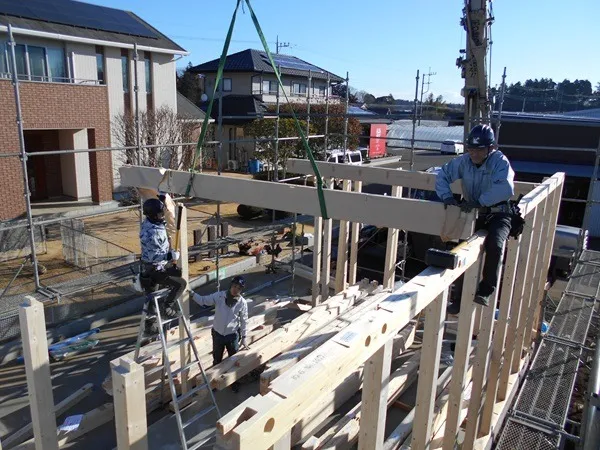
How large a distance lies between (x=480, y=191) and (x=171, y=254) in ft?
9.21

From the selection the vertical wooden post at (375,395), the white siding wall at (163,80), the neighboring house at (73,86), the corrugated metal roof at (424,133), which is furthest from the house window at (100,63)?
A: the corrugated metal roof at (424,133)

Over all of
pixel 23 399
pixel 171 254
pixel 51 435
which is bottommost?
pixel 23 399

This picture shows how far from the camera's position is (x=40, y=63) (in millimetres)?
15062

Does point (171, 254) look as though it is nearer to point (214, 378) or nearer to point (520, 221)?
point (214, 378)

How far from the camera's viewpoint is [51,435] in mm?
2969

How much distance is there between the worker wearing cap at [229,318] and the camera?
19.0 feet

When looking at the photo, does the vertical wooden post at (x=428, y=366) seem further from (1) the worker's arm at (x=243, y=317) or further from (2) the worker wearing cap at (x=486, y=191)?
(1) the worker's arm at (x=243, y=317)

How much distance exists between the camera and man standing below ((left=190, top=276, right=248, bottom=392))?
19.0 ft

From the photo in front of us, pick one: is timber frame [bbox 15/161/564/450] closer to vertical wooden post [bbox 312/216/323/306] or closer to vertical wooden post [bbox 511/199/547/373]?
vertical wooden post [bbox 511/199/547/373]

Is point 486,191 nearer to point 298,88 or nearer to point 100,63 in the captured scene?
point 100,63

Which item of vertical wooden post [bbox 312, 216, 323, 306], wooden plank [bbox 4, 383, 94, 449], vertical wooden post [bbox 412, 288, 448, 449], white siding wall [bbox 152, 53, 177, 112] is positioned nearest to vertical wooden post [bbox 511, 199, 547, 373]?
vertical wooden post [bbox 412, 288, 448, 449]

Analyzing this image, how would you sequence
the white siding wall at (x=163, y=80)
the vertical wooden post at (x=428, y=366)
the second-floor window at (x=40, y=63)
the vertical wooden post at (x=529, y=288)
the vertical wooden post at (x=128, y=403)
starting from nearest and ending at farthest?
the vertical wooden post at (x=128, y=403), the vertical wooden post at (x=428, y=366), the vertical wooden post at (x=529, y=288), the second-floor window at (x=40, y=63), the white siding wall at (x=163, y=80)

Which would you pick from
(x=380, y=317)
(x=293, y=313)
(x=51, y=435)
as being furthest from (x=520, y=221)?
(x=293, y=313)

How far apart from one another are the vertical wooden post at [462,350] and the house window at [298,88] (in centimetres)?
2673
